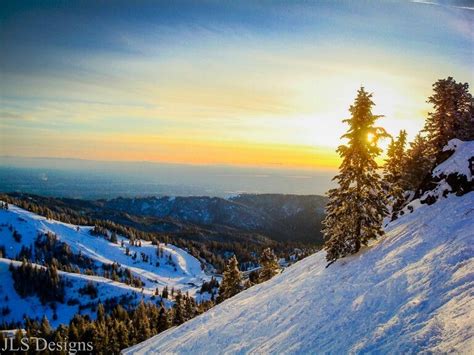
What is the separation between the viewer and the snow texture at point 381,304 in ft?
37.9

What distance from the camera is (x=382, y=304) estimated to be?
14.9 metres

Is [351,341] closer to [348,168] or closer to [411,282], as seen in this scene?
[411,282]

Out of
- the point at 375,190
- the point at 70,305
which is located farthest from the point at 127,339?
the point at 70,305

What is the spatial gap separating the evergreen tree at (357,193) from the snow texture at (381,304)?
52.9 inches

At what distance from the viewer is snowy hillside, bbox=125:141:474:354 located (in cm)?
1158

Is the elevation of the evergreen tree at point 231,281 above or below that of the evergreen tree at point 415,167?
below

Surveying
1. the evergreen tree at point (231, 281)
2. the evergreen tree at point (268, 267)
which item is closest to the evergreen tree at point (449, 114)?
the evergreen tree at point (268, 267)

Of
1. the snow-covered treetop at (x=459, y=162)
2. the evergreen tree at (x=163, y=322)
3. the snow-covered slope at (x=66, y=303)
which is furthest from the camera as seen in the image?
the snow-covered slope at (x=66, y=303)

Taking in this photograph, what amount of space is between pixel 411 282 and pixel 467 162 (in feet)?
46.1

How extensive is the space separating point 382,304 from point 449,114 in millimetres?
33352

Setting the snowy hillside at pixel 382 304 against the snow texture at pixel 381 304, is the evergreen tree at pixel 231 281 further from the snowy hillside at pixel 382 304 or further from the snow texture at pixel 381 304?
the snow texture at pixel 381 304

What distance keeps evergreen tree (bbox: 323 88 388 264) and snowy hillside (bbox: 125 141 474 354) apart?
1355mm

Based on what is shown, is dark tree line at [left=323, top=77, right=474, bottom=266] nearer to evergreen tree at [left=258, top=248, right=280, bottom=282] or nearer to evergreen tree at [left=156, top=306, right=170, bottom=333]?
evergreen tree at [left=258, top=248, right=280, bottom=282]

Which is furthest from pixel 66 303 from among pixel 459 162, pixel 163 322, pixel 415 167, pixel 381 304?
pixel 381 304
